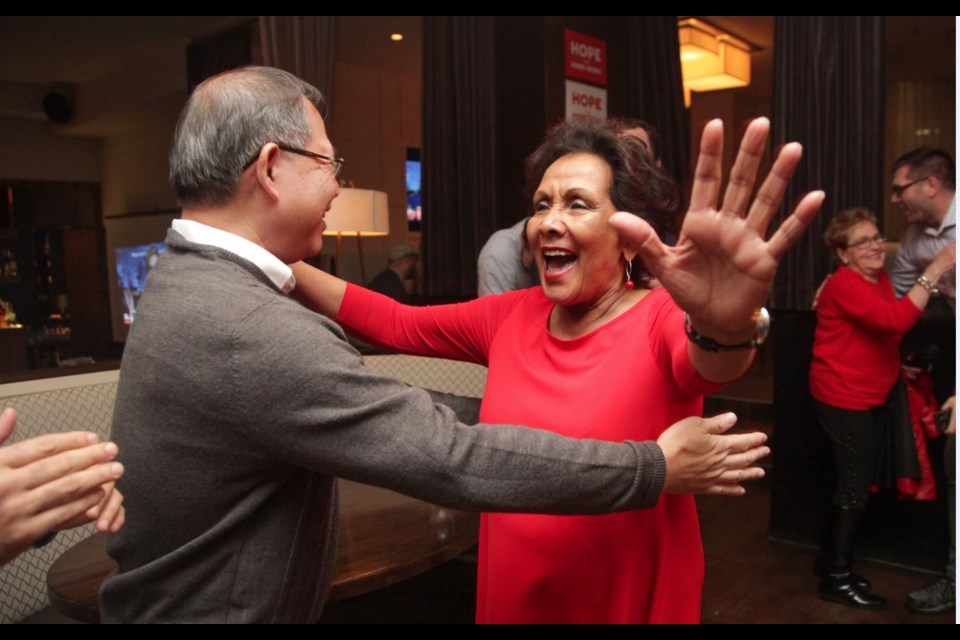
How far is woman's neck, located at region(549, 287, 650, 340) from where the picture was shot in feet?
4.41

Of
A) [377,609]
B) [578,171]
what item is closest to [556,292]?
[578,171]

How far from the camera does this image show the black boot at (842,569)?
302cm

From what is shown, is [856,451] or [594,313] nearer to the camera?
[594,313]

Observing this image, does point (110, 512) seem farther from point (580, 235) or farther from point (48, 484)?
point (580, 235)

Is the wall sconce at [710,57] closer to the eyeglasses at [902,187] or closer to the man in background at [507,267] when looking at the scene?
the eyeglasses at [902,187]

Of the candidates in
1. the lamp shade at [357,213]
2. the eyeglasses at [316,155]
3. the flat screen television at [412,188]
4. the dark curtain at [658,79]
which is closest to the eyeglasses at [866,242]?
the dark curtain at [658,79]

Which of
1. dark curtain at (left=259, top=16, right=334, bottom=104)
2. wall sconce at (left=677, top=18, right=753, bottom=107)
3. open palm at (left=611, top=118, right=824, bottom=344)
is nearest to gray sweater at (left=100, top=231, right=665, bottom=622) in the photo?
open palm at (left=611, top=118, right=824, bottom=344)

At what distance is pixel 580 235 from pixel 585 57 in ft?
11.2

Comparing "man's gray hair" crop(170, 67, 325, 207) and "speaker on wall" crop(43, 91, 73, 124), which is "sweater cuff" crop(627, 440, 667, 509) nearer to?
"man's gray hair" crop(170, 67, 325, 207)

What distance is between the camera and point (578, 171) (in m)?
1.34

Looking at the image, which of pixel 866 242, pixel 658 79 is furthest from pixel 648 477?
pixel 658 79

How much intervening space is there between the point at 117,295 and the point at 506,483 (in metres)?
9.56

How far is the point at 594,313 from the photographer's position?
4.50 feet
